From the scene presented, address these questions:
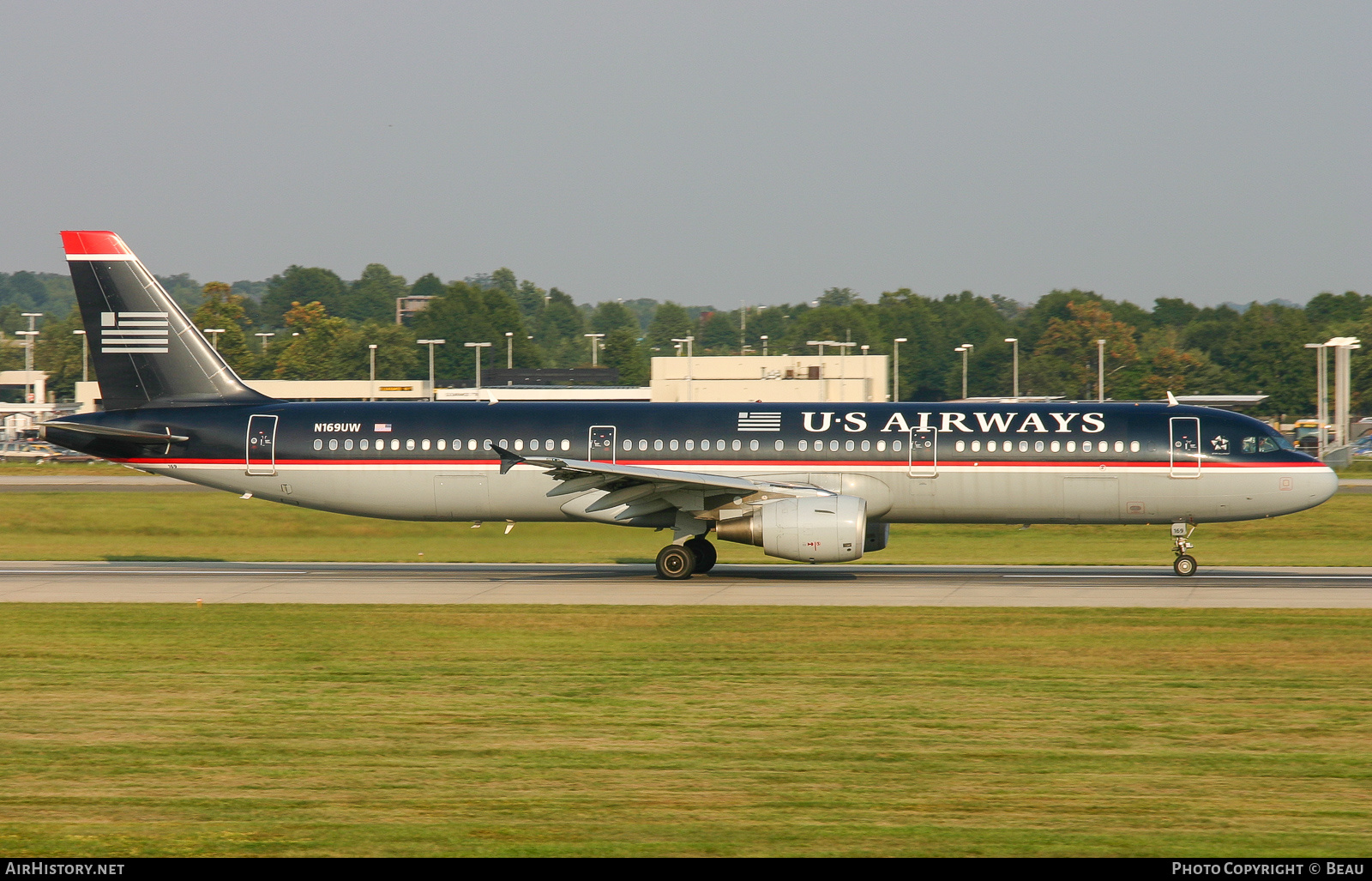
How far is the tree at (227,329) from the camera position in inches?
4798

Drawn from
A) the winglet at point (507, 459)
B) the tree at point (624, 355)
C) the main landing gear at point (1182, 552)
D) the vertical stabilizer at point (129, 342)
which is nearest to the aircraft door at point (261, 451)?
the vertical stabilizer at point (129, 342)

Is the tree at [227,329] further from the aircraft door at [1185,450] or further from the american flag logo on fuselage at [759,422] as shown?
the aircraft door at [1185,450]

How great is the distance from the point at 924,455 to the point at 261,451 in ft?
50.8

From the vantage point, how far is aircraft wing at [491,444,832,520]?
90.2ft

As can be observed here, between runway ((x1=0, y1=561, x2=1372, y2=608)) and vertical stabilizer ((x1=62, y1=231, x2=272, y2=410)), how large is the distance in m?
4.32

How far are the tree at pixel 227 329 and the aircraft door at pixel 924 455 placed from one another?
314ft

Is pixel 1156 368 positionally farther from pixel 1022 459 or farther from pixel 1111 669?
pixel 1111 669

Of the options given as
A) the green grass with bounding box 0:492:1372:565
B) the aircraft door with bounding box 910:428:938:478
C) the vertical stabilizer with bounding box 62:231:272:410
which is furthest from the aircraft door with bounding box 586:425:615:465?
the vertical stabilizer with bounding box 62:231:272:410

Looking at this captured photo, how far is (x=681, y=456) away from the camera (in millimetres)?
29938

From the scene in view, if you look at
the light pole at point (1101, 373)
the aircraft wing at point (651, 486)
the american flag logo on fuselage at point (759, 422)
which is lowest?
the aircraft wing at point (651, 486)

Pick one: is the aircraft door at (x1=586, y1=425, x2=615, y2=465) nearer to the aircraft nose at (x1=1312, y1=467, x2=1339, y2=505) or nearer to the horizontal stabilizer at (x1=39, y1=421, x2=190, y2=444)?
the horizontal stabilizer at (x1=39, y1=421, x2=190, y2=444)

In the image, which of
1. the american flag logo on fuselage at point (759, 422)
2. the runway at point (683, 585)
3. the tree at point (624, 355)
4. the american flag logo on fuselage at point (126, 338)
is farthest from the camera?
the tree at point (624, 355)
